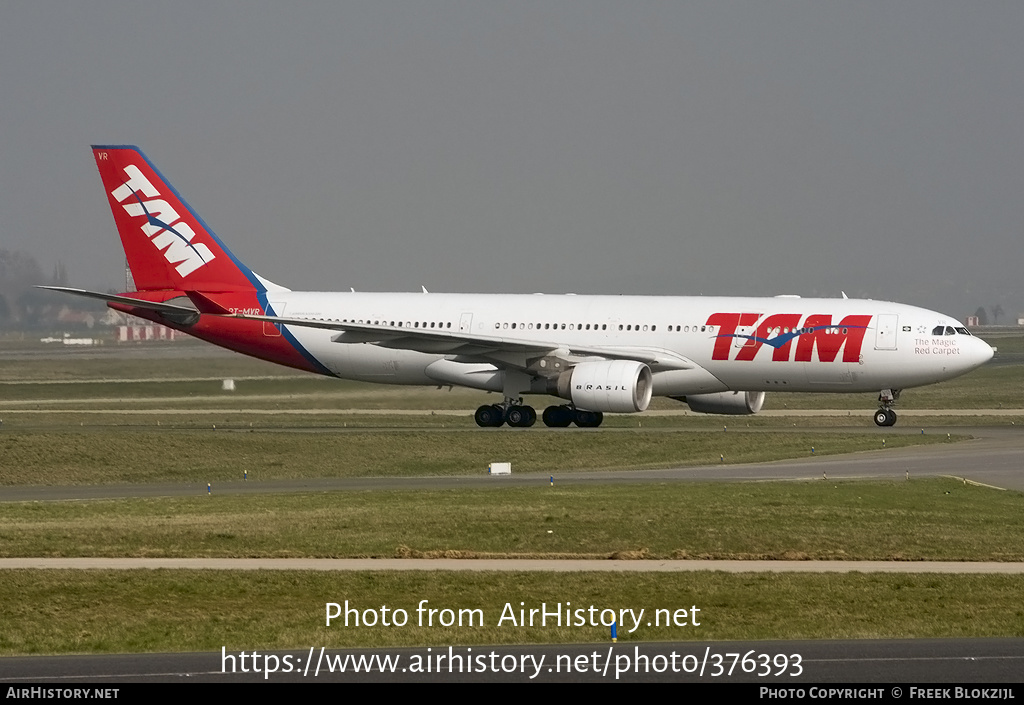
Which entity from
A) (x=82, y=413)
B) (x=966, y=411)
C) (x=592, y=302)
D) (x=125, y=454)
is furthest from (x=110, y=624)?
(x=966, y=411)

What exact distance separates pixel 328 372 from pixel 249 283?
3776mm

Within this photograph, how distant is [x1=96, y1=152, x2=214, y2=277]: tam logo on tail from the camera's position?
46.1 meters

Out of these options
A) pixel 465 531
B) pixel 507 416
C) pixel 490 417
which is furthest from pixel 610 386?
pixel 465 531

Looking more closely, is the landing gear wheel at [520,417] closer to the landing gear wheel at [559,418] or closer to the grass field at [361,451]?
the landing gear wheel at [559,418]

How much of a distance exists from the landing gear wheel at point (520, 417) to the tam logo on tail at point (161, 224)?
1101cm

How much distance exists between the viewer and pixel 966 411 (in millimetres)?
54469

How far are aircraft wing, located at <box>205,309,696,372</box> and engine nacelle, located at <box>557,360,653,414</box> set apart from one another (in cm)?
78

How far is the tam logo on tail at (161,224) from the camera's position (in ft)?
151

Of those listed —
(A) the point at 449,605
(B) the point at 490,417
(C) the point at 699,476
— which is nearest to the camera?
(A) the point at 449,605

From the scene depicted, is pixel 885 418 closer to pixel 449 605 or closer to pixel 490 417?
pixel 490 417

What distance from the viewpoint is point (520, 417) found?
1687 inches

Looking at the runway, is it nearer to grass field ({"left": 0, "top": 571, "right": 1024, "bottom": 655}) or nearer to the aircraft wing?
→ the aircraft wing

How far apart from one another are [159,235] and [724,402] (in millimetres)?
18426
